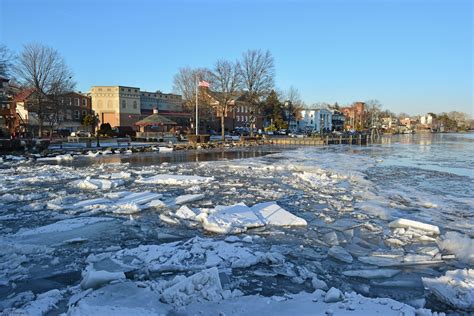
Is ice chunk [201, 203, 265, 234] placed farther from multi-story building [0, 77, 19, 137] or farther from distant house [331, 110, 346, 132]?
distant house [331, 110, 346, 132]

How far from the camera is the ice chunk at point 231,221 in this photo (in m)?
7.85

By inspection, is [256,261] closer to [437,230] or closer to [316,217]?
[316,217]

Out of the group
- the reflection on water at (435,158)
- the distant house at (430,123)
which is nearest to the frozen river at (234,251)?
the reflection on water at (435,158)

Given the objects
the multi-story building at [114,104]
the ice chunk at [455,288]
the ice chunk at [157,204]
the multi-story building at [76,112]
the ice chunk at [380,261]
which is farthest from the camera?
the multi-story building at [114,104]

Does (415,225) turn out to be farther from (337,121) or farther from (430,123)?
(430,123)

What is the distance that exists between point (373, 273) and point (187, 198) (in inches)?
260

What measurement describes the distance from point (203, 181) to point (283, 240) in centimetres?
813

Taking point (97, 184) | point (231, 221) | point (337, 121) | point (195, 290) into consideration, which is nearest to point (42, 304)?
point (195, 290)

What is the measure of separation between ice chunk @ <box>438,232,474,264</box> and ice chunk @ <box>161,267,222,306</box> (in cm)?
440

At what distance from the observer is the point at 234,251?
21.0ft

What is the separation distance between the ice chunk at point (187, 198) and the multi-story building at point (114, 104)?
225 feet

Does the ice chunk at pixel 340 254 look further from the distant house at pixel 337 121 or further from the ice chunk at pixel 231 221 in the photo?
the distant house at pixel 337 121

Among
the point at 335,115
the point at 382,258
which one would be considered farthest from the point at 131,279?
the point at 335,115

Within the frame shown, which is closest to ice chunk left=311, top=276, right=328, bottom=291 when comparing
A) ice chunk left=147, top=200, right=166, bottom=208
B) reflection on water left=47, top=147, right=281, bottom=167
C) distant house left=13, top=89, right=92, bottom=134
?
ice chunk left=147, top=200, right=166, bottom=208
